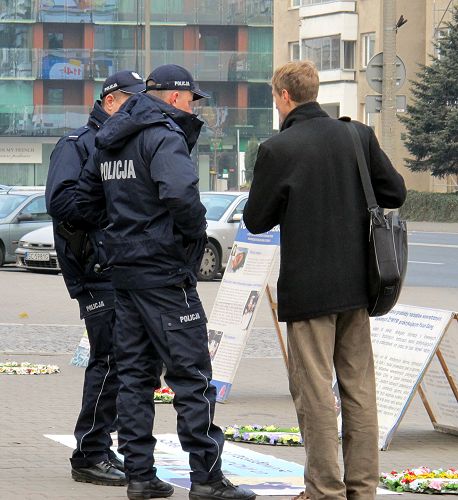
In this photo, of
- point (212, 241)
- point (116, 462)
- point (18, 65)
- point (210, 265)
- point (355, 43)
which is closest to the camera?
point (116, 462)

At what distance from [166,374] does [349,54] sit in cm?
6188

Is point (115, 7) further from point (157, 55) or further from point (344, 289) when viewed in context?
point (344, 289)

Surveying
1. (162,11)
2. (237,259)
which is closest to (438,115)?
(162,11)

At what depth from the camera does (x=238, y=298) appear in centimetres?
1048

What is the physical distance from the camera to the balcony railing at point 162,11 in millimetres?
88562

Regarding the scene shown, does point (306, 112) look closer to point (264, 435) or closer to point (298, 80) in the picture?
point (298, 80)

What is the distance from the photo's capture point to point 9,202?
27578 mm

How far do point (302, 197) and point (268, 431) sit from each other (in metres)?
2.97

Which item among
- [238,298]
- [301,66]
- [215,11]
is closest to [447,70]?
[215,11]

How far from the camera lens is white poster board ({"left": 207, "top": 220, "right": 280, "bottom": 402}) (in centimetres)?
1023

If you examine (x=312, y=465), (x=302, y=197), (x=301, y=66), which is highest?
(x=301, y=66)

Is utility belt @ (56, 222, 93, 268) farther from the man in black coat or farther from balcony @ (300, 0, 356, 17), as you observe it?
balcony @ (300, 0, 356, 17)

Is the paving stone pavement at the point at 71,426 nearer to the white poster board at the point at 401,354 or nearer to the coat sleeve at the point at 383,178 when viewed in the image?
the white poster board at the point at 401,354

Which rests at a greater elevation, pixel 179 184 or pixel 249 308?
pixel 179 184
